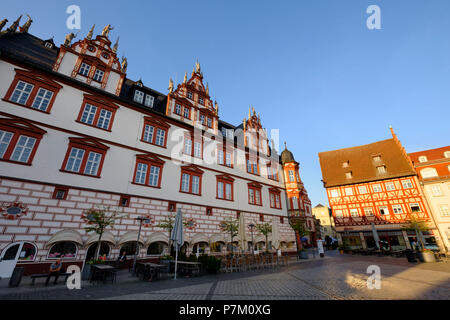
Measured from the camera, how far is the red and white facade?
10.6 meters

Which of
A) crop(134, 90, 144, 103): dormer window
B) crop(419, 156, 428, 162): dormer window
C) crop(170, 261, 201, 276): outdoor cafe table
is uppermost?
crop(134, 90, 144, 103): dormer window

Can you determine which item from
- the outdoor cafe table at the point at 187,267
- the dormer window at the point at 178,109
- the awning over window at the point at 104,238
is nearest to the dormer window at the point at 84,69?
the dormer window at the point at 178,109

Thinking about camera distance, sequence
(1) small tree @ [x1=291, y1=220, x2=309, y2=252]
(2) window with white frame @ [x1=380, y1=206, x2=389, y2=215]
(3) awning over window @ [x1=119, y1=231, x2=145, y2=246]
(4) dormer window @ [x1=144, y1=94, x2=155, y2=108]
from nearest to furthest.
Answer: (3) awning over window @ [x1=119, y1=231, x2=145, y2=246]
(4) dormer window @ [x1=144, y1=94, x2=155, y2=108]
(1) small tree @ [x1=291, y1=220, x2=309, y2=252]
(2) window with white frame @ [x1=380, y1=206, x2=389, y2=215]

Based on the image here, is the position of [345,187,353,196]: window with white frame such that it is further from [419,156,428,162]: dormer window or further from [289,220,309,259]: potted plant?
[289,220,309,259]: potted plant

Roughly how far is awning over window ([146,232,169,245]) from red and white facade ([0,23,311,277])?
0.07 meters

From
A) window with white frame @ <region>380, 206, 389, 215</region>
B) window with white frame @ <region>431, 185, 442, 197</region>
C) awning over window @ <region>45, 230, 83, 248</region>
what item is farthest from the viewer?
window with white frame @ <region>380, 206, 389, 215</region>

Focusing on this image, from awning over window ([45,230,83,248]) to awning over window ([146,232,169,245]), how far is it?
4.05 metres

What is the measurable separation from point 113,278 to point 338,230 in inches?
1322

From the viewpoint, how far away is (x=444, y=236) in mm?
24578

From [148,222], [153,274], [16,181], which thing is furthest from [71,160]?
[153,274]

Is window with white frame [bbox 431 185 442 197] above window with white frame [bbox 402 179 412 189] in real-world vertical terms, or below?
below

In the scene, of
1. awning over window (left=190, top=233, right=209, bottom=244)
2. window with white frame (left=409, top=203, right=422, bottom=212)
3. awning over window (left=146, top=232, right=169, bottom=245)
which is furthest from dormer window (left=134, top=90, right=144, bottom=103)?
window with white frame (left=409, top=203, right=422, bottom=212)

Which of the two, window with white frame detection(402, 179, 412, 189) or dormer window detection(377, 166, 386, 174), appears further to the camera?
dormer window detection(377, 166, 386, 174)
